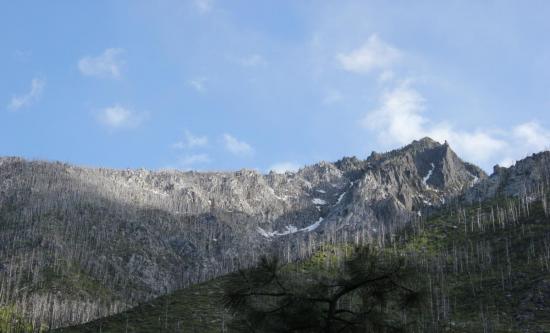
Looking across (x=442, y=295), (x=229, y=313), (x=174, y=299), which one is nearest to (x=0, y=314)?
(x=174, y=299)

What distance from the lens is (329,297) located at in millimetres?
→ 12078

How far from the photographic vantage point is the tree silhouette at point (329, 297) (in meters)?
11.6

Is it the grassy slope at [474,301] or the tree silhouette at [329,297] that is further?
the grassy slope at [474,301]

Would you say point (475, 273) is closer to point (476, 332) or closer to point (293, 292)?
point (476, 332)

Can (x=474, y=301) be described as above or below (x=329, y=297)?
above

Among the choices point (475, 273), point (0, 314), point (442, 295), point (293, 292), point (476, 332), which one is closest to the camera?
point (293, 292)

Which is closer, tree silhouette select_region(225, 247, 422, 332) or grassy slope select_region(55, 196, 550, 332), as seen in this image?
tree silhouette select_region(225, 247, 422, 332)

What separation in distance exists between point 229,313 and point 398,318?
3.54 meters

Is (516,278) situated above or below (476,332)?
above

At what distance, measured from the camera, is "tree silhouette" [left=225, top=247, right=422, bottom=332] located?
455 inches

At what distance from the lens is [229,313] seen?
1191 cm

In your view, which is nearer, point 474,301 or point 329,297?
point 329,297

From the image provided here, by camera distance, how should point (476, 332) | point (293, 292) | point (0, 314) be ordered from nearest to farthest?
1. point (293, 292)
2. point (476, 332)
3. point (0, 314)

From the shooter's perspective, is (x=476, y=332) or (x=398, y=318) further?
(x=476, y=332)
